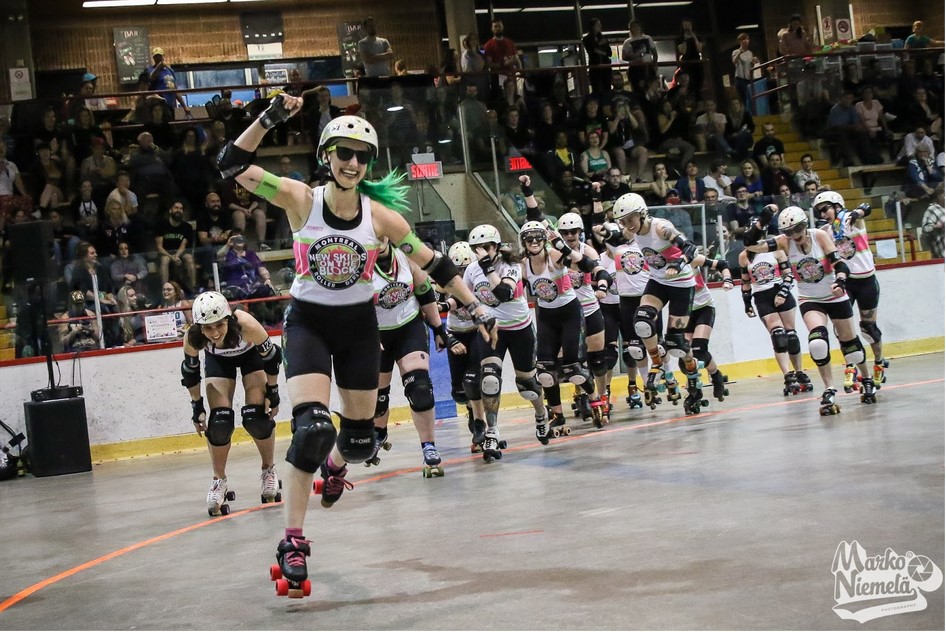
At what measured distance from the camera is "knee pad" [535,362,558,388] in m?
9.77

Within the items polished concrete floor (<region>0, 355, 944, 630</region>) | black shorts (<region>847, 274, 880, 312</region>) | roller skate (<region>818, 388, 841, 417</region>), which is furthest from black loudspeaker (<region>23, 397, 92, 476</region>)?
black shorts (<region>847, 274, 880, 312</region>)

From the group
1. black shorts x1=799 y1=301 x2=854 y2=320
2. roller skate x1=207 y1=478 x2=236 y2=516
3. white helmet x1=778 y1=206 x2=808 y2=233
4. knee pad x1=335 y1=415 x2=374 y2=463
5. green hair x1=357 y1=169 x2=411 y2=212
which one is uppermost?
green hair x1=357 y1=169 x2=411 y2=212

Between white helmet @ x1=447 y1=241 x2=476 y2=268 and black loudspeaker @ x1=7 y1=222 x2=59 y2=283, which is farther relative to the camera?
black loudspeaker @ x1=7 y1=222 x2=59 y2=283

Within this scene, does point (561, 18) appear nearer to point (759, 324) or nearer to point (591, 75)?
point (591, 75)

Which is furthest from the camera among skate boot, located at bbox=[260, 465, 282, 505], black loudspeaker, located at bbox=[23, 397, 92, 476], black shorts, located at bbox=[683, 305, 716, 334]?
black loudspeaker, located at bbox=[23, 397, 92, 476]

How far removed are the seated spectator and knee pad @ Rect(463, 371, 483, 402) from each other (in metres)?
4.43

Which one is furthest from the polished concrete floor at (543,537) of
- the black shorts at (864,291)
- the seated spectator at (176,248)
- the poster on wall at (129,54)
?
the poster on wall at (129,54)

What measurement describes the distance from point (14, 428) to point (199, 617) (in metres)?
8.37

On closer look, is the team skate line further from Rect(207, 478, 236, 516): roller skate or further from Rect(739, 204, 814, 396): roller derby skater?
Rect(739, 204, 814, 396): roller derby skater

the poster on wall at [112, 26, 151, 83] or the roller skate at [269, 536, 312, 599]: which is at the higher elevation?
the poster on wall at [112, 26, 151, 83]

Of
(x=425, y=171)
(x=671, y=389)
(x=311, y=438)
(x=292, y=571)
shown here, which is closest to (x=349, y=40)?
(x=425, y=171)

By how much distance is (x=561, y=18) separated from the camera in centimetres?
2158

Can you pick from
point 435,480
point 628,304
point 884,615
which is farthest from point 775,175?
point 884,615

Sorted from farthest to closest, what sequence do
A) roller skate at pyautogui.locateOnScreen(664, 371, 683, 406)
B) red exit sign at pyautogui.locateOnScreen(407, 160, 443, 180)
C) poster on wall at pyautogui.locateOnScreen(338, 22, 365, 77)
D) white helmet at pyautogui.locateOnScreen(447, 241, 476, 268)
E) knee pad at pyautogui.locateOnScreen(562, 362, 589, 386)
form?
poster on wall at pyautogui.locateOnScreen(338, 22, 365, 77), red exit sign at pyautogui.locateOnScreen(407, 160, 443, 180), roller skate at pyautogui.locateOnScreen(664, 371, 683, 406), knee pad at pyautogui.locateOnScreen(562, 362, 589, 386), white helmet at pyautogui.locateOnScreen(447, 241, 476, 268)
